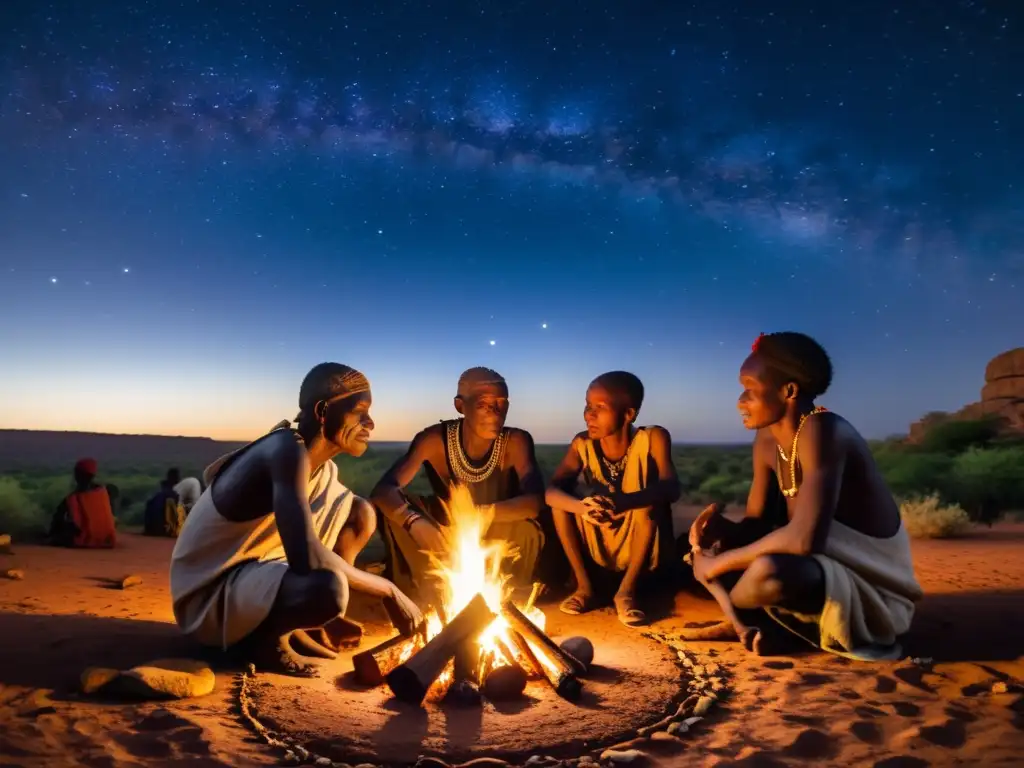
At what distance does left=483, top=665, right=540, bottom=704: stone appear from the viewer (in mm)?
4391

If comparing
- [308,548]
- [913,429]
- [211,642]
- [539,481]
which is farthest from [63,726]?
[913,429]

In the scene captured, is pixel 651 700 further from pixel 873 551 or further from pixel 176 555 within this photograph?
pixel 176 555

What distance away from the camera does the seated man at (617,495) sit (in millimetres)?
6652

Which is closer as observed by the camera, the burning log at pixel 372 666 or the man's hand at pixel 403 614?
the burning log at pixel 372 666

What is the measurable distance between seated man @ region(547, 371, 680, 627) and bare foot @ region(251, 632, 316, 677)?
2.52m

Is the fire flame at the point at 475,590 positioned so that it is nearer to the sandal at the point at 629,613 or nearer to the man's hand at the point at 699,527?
the sandal at the point at 629,613

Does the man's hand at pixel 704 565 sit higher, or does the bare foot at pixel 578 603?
the man's hand at pixel 704 565

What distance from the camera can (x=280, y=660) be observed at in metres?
4.81

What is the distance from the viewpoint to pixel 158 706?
4.17 m

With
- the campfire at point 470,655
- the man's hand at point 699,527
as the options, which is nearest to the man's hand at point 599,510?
the man's hand at point 699,527

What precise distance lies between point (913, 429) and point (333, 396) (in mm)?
44539

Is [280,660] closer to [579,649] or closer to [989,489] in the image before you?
[579,649]

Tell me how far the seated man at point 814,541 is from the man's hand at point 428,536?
6.69ft

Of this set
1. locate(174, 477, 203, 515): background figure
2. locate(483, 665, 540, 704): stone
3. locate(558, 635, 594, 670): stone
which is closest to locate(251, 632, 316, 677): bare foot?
locate(483, 665, 540, 704): stone
